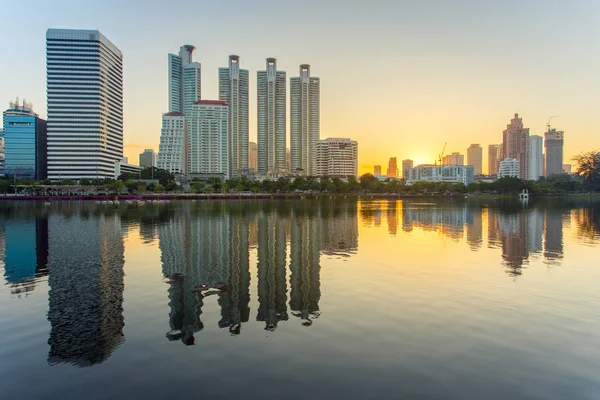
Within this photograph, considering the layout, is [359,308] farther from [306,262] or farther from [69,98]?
[69,98]

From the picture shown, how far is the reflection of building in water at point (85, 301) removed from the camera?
13.6 m

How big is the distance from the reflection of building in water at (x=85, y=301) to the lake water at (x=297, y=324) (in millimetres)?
87

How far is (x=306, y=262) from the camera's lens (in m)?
27.7

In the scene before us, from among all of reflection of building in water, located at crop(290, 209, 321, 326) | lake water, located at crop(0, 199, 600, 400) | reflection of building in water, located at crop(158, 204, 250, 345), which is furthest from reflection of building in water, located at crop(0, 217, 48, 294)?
reflection of building in water, located at crop(290, 209, 321, 326)

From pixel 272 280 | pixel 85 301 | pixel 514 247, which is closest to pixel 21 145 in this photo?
pixel 85 301

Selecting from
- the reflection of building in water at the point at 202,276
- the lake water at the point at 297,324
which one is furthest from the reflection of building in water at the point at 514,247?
the reflection of building in water at the point at 202,276

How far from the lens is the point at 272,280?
2270 cm

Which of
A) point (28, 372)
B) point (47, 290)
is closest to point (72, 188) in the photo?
point (47, 290)

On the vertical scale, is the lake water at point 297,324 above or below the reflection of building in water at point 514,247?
below

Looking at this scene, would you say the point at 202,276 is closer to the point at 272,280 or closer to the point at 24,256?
the point at 272,280

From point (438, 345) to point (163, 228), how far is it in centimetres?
4047

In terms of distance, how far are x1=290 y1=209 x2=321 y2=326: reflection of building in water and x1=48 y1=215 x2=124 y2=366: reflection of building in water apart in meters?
7.43

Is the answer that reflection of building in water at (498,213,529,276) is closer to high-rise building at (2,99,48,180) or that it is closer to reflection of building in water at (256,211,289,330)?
reflection of building in water at (256,211,289,330)

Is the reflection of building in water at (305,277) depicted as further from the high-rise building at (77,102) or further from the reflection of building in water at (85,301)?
the high-rise building at (77,102)
